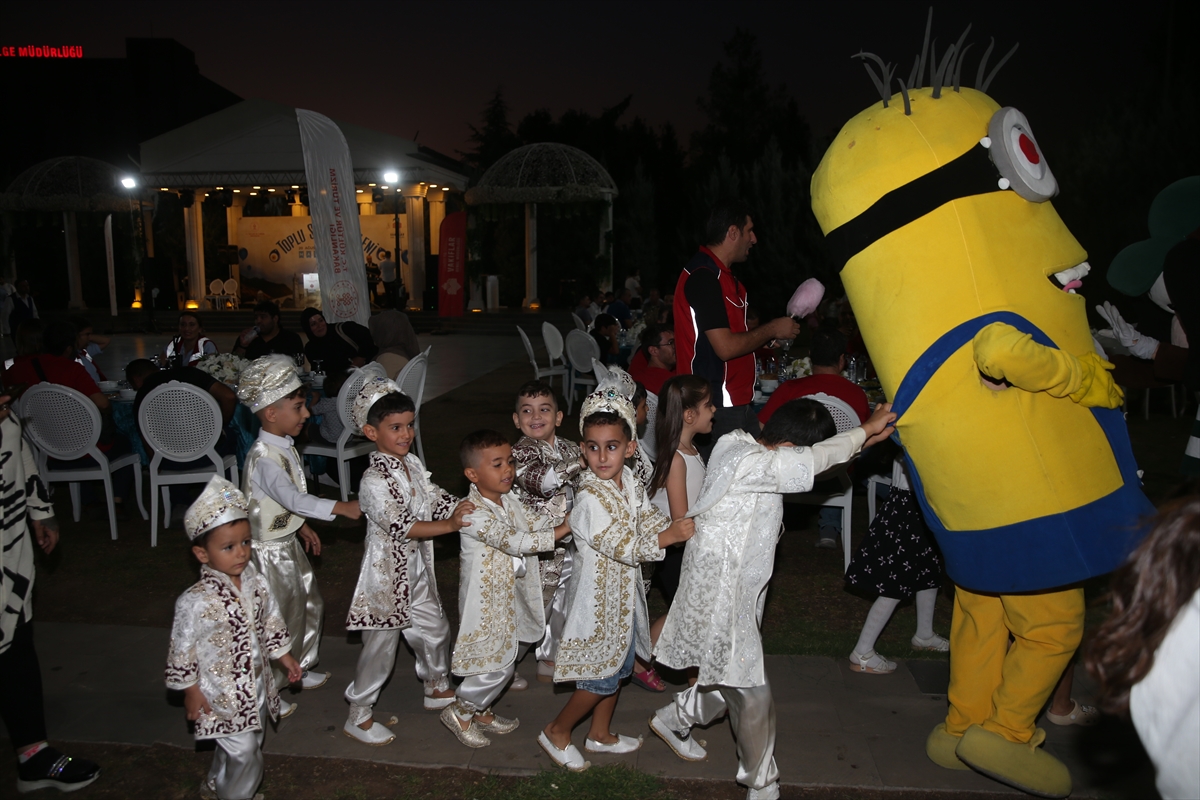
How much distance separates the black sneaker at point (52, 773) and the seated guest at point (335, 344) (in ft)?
16.4

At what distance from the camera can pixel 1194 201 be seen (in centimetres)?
394

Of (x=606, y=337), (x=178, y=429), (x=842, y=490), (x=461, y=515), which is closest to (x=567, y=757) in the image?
(x=461, y=515)

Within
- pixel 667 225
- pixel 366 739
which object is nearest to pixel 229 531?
pixel 366 739

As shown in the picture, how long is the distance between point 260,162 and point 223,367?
18681mm

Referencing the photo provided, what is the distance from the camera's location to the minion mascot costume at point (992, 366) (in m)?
2.76

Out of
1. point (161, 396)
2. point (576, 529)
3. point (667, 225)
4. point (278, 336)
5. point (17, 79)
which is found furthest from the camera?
point (667, 225)

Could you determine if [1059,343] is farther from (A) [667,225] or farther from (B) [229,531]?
(A) [667,225]

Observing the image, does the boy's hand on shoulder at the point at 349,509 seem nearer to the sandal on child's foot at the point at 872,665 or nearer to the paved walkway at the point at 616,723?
the paved walkway at the point at 616,723

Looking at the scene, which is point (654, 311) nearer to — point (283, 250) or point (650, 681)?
point (650, 681)

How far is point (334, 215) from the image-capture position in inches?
409

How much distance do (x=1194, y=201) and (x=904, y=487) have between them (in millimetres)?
1875

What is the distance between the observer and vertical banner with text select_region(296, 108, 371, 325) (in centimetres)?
1021

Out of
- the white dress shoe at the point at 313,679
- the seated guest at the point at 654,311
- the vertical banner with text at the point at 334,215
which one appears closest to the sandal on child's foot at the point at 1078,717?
the white dress shoe at the point at 313,679

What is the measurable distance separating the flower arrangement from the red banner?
14.6 m
